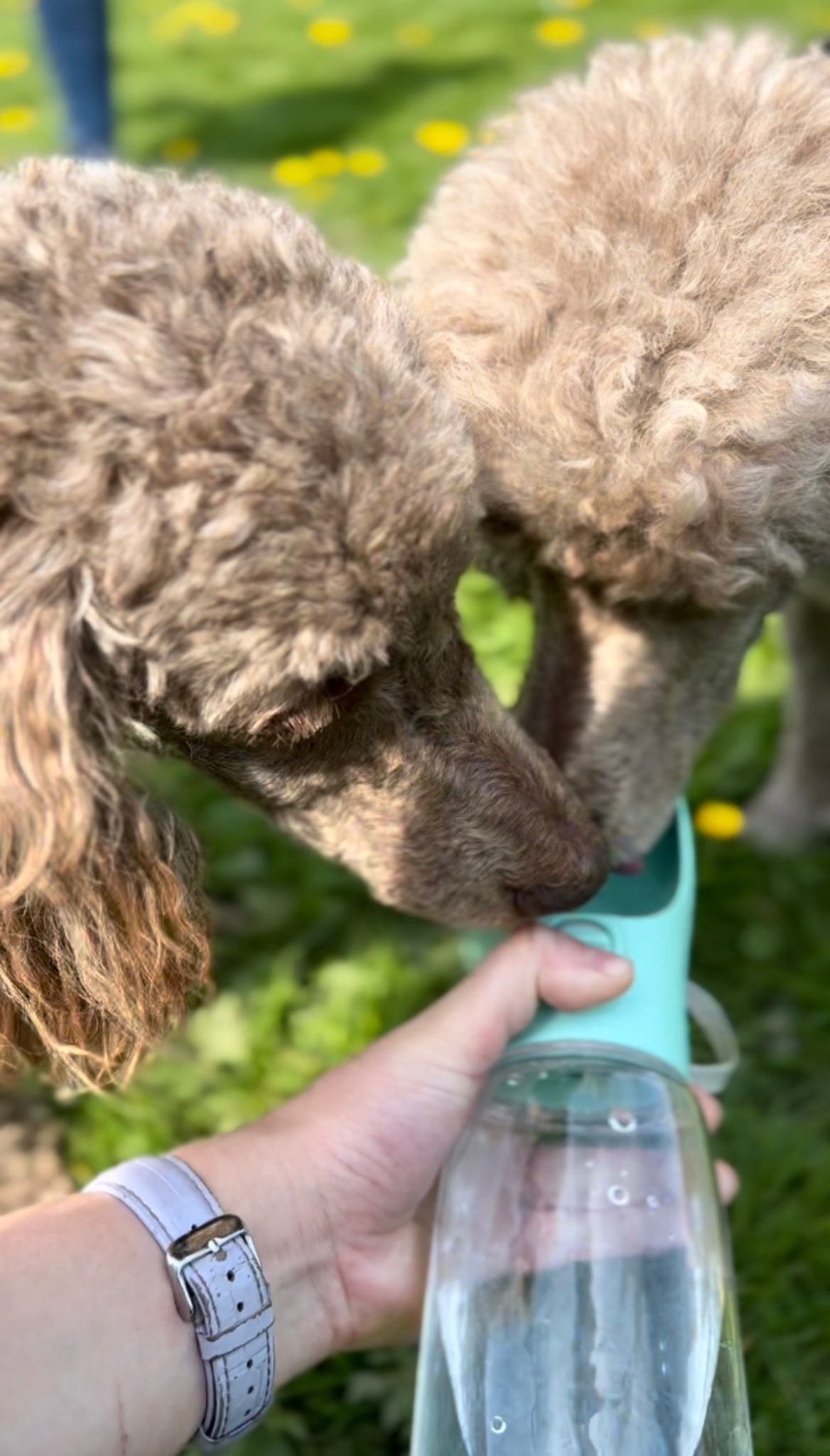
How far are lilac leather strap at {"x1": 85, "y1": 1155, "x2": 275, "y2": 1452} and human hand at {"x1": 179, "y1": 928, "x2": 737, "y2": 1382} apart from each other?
0.23 feet

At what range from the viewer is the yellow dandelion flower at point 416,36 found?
16.8 feet

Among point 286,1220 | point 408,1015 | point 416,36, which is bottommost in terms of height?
Result: point 286,1220

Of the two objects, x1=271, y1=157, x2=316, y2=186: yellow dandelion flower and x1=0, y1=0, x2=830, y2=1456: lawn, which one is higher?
x1=271, y1=157, x2=316, y2=186: yellow dandelion flower

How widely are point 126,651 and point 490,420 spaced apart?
1.71ft

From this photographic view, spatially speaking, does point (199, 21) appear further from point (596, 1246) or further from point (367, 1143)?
point (596, 1246)

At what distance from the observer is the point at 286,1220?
163 cm

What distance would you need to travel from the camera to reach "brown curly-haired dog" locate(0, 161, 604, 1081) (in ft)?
3.77

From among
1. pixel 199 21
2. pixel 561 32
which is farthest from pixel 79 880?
pixel 199 21

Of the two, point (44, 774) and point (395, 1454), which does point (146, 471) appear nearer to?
point (44, 774)

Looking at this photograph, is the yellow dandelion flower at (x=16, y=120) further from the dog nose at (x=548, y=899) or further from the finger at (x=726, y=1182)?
the finger at (x=726, y=1182)

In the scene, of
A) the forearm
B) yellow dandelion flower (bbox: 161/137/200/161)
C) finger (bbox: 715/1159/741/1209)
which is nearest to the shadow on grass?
yellow dandelion flower (bbox: 161/137/200/161)

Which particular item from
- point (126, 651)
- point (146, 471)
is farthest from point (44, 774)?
point (146, 471)

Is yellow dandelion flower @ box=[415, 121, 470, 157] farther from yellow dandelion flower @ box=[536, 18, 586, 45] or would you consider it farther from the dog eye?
the dog eye

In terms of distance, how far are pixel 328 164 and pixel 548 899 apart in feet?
10.7
